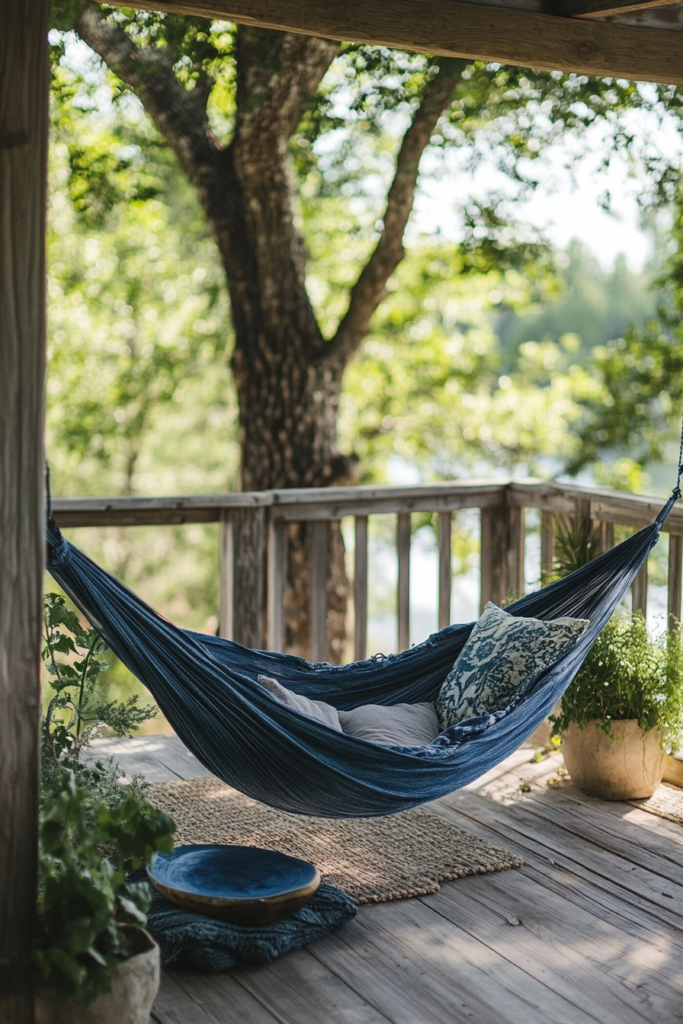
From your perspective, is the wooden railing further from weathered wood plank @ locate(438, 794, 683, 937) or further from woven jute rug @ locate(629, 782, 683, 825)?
weathered wood plank @ locate(438, 794, 683, 937)

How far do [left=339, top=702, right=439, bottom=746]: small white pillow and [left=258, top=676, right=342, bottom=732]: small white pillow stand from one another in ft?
0.15

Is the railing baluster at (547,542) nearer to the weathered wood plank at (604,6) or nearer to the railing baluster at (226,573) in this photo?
the railing baluster at (226,573)

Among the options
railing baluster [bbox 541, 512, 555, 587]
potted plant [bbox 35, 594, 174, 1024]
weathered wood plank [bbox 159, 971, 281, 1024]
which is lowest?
weathered wood plank [bbox 159, 971, 281, 1024]

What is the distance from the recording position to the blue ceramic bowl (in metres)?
2.29

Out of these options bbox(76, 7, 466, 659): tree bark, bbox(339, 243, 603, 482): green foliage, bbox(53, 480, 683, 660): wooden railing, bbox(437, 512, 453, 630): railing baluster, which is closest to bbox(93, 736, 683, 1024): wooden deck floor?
bbox(53, 480, 683, 660): wooden railing

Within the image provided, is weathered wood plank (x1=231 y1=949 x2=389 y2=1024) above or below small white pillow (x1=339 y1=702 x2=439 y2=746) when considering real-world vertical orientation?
below

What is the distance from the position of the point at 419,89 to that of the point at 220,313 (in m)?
4.86

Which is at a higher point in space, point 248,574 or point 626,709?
point 248,574

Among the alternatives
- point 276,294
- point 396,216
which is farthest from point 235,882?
point 396,216

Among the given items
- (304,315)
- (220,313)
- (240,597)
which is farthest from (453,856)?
(220,313)

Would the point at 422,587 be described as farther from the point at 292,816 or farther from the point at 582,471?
the point at 292,816

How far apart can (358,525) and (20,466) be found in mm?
2151

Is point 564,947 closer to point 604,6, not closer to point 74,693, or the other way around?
point 74,693

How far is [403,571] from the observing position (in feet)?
12.9
